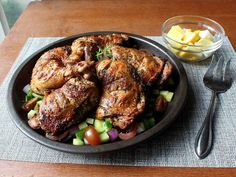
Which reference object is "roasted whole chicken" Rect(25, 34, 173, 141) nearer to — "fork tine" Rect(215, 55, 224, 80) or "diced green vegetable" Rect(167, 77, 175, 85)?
"diced green vegetable" Rect(167, 77, 175, 85)

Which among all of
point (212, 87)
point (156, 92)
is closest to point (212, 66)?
point (212, 87)

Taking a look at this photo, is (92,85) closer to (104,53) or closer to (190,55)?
(104,53)

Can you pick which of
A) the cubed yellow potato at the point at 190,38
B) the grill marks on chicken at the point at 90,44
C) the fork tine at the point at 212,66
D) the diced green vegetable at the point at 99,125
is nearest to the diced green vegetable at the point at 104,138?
the diced green vegetable at the point at 99,125

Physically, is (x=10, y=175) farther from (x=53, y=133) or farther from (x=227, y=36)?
(x=227, y=36)

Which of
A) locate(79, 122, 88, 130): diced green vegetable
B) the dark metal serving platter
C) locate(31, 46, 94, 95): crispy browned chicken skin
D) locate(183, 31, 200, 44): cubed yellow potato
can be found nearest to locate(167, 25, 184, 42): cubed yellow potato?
locate(183, 31, 200, 44): cubed yellow potato

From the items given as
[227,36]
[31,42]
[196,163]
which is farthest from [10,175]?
[227,36]
